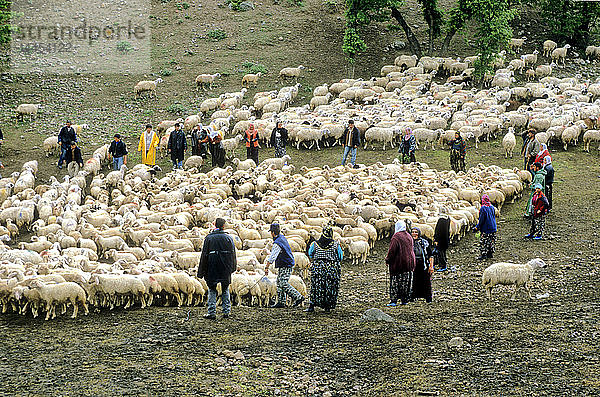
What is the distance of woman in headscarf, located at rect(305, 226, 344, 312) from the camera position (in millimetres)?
11766

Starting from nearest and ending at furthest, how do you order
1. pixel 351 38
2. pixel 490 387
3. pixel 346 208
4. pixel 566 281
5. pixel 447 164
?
pixel 490 387 → pixel 566 281 → pixel 346 208 → pixel 447 164 → pixel 351 38

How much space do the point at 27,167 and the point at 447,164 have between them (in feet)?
46.2

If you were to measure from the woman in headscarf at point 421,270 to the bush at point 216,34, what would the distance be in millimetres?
29834

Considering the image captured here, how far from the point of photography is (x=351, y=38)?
35.2 meters

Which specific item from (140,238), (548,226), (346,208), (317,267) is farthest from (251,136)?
(317,267)

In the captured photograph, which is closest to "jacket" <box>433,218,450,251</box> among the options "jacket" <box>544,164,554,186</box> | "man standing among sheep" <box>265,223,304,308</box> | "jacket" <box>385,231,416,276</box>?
"jacket" <box>385,231,416,276</box>

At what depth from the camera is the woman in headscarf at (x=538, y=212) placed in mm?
16297

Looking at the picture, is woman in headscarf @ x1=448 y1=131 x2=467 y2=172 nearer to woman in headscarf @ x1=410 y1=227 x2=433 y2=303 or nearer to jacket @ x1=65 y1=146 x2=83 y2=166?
woman in headscarf @ x1=410 y1=227 x2=433 y2=303

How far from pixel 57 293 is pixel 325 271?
4.60 meters

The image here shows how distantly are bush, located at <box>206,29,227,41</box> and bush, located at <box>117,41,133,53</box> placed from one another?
4.54m

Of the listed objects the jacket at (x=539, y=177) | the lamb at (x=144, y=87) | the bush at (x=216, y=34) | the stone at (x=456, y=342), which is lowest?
the stone at (x=456, y=342)

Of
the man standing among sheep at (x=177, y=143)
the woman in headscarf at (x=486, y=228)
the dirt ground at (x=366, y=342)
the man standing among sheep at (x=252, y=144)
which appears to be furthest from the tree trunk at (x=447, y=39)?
the woman in headscarf at (x=486, y=228)

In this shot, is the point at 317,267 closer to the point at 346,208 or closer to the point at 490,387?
the point at 490,387

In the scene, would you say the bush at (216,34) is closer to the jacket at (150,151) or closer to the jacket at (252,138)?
the jacket at (252,138)
